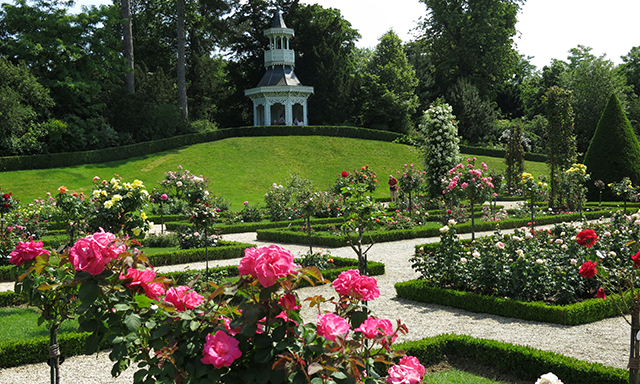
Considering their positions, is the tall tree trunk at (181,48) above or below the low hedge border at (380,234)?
above

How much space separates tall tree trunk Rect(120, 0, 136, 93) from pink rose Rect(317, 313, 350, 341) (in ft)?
107

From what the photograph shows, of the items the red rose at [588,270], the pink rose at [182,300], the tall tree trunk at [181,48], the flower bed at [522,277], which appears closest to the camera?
the pink rose at [182,300]

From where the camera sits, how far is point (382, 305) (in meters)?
7.40

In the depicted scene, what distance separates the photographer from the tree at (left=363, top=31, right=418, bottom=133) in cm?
3984

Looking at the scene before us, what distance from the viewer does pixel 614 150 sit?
1919cm

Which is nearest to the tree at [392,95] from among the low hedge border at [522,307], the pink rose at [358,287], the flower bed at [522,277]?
the flower bed at [522,277]

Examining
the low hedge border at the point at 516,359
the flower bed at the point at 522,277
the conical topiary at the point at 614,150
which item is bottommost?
the low hedge border at the point at 516,359

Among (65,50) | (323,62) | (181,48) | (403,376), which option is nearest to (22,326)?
(403,376)

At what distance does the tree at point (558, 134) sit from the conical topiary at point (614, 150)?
67.1 inches

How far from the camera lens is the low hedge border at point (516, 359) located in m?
4.46

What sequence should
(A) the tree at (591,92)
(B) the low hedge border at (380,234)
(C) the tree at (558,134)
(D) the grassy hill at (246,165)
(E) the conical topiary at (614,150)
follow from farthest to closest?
1. (A) the tree at (591,92)
2. (D) the grassy hill at (246,165)
3. (E) the conical topiary at (614,150)
4. (C) the tree at (558,134)
5. (B) the low hedge border at (380,234)

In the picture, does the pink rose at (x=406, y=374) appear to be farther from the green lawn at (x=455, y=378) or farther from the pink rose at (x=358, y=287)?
the green lawn at (x=455, y=378)

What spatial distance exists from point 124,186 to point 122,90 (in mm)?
24790

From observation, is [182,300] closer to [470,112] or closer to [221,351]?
[221,351]
